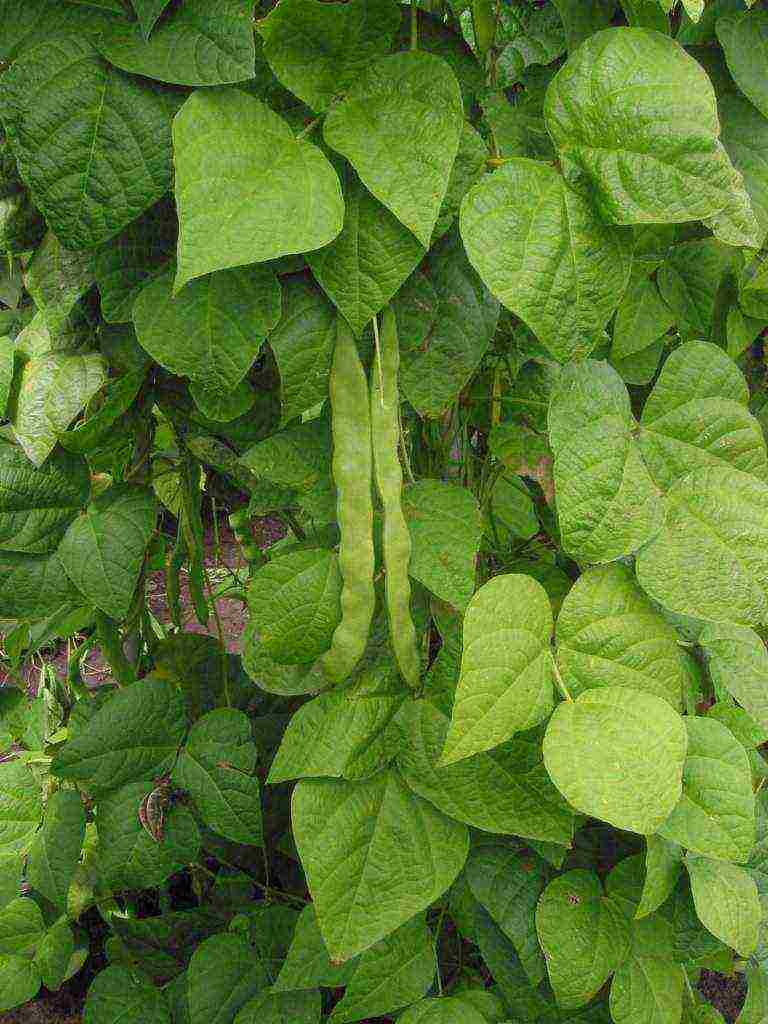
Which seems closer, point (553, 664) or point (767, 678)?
point (553, 664)

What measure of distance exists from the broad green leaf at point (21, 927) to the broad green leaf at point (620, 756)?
86cm

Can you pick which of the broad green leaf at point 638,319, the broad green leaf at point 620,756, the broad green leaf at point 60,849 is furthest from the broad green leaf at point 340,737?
the broad green leaf at point 638,319

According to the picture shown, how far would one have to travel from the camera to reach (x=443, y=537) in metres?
0.84

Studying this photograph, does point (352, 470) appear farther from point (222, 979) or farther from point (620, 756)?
point (222, 979)

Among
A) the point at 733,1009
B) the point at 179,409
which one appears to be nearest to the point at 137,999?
the point at 179,409

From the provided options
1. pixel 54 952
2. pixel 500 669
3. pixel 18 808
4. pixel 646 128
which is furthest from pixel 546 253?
pixel 54 952

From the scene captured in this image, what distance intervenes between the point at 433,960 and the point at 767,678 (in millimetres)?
502

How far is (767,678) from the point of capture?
3.03ft

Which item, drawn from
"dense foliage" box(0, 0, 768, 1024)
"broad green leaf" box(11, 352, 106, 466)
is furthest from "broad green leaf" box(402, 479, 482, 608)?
"broad green leaf" box(11, 352, 106, 466)

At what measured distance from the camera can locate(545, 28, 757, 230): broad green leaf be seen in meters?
0.66

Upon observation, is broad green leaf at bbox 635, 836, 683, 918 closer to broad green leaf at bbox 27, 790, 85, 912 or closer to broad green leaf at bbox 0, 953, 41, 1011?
broad green leaf at bbox 27, 790, 85, 912

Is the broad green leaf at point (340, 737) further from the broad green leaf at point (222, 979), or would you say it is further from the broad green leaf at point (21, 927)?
the broad green leaf at point (21, 927)

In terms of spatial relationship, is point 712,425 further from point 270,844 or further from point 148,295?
point 270,844

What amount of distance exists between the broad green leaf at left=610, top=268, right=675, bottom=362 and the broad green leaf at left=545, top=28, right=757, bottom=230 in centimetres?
25
